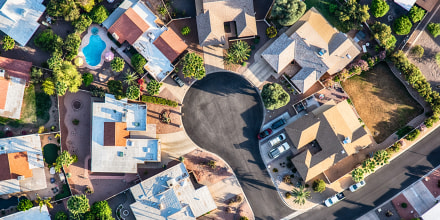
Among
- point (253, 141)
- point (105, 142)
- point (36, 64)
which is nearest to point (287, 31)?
point (253, 141)

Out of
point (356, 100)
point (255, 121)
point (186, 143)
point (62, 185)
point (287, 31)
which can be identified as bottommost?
point (62, 185)

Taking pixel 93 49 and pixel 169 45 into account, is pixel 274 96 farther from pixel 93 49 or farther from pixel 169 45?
pixel 93 49

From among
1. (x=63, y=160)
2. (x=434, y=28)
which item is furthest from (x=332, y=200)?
(x=63, y=160)

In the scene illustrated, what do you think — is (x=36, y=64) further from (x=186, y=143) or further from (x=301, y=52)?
(x=301, y=52)

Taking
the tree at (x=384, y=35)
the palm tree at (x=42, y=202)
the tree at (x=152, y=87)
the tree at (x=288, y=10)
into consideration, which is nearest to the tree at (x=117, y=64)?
the tree at (x=152, y=87)

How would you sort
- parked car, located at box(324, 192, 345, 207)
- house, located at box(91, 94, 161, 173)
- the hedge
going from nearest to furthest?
house, located at box(91, 94, 161, 173) → the hedge → parked car, located at box(324, 192, 345, 207)

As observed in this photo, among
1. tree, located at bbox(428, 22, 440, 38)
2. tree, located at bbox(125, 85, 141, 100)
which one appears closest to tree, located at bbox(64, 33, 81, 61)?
tree, located at bbox(125, 85, 141, 100)

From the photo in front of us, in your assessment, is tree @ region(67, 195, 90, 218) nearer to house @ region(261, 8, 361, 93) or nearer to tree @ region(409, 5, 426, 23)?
house @ region(261, 8, 361, 93)
